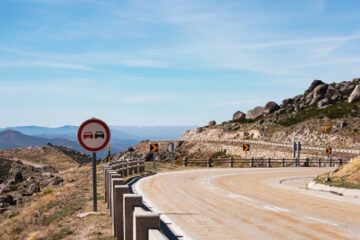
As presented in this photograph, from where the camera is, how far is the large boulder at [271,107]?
108 meters

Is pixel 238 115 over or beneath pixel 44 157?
over

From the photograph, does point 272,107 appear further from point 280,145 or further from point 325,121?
point 280,145

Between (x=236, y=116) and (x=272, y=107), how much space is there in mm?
12197

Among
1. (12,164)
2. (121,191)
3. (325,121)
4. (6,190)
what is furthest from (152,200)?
(12,164)

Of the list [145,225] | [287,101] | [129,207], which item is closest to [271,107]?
[287,101]

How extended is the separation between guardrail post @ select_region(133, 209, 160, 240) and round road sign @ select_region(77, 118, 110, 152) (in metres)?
6.60

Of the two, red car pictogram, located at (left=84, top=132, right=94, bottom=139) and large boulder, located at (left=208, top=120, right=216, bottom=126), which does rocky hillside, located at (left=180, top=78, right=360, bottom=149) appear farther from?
red car pictogram, located at (left=84, top=132, right=94, bottom=139)

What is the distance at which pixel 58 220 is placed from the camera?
1241 centimetres

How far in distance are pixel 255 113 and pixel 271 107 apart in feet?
14.1

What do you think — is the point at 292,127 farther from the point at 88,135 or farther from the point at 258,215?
the point at 88,135

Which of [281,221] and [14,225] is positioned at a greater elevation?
[281,221]

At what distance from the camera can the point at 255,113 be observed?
10969cm

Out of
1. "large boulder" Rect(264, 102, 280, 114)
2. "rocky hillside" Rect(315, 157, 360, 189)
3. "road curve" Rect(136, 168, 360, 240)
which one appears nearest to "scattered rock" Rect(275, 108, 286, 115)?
"large boulder" Rect(264, 102, 280, 114)

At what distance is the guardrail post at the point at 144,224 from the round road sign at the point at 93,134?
6.60 meters
